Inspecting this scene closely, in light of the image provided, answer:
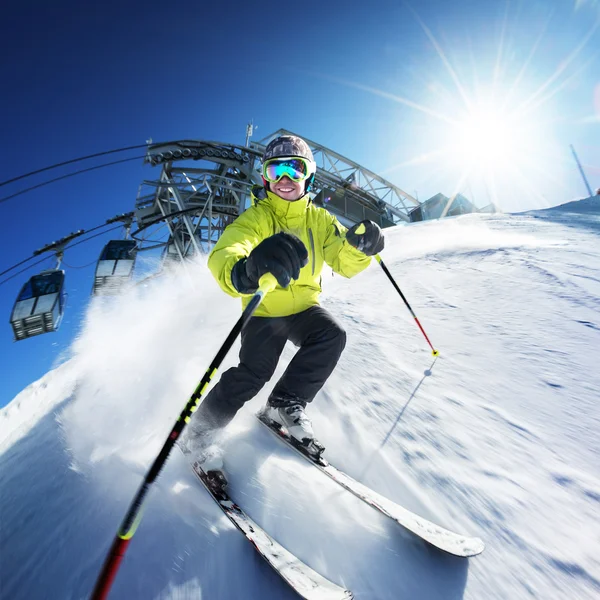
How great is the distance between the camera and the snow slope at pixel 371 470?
1060mm

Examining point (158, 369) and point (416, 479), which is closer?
point (416, 479)

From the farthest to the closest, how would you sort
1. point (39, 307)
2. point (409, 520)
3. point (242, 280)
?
point (39, 307)
point (242, 280)
point (409, 520)

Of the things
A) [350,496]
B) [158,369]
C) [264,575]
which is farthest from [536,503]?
[158,369]

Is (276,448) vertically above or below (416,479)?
below

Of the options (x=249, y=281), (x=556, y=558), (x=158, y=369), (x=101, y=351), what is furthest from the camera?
(x=101, y=351)

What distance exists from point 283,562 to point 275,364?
1.03m

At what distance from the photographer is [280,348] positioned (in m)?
2.05

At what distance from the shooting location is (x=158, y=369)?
9.29 ft

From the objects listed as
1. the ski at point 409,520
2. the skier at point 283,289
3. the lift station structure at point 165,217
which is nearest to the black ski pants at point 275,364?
the skier at point 283,289

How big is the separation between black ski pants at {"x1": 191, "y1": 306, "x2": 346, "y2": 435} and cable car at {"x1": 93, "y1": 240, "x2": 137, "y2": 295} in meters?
9.21

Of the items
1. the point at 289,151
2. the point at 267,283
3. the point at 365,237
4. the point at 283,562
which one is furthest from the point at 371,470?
the point at 289,151

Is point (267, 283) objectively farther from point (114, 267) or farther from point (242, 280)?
point (114, 267)

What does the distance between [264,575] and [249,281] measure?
1215 millimetres

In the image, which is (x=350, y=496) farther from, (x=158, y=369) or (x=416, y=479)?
(x=158, y=369)
